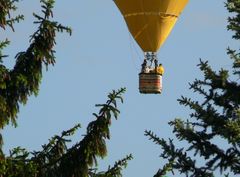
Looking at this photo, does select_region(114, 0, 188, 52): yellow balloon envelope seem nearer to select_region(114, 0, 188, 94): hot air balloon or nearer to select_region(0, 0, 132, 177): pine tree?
select_region(114, 0, 188, 94): hot air balloon

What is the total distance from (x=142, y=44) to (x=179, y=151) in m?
14.7

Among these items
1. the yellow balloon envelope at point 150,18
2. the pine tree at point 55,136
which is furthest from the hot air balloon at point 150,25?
the pine tree at point 55,136

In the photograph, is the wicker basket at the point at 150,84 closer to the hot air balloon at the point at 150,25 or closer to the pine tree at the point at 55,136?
the hot air balloon at the point at 150,25

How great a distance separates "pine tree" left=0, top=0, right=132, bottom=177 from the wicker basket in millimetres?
21390

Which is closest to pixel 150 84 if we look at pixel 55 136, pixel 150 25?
pixel 150 25

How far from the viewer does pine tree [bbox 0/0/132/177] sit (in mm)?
12914

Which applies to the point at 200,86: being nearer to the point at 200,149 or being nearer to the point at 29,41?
the point at 200,149

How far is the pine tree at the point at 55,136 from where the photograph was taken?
1291 cm

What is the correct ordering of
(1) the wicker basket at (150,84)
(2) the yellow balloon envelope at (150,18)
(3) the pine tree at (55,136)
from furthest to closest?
(1) the wicker basket at (150,84) → (2) the yellow balloon envelope at (150,18) → (3) the pine tree at (55,136)

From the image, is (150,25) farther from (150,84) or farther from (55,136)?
(55,136)

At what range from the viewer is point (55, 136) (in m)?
13.3

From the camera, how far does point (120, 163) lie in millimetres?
13000

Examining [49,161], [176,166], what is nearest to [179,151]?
[176,166]

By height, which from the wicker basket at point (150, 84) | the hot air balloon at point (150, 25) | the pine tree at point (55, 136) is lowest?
the pine tree at point (55, 136)
